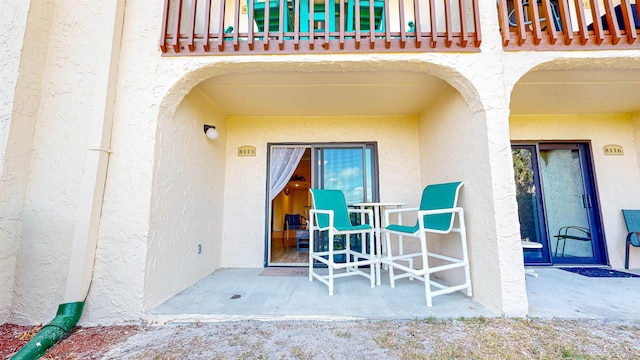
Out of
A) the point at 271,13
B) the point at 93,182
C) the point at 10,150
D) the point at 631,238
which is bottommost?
the point at 631,238

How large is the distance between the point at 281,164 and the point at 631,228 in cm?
487

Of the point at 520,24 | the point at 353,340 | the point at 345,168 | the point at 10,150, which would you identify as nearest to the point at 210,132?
the point at 10,150

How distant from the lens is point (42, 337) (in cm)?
171

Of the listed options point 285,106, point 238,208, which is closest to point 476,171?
point 285,106

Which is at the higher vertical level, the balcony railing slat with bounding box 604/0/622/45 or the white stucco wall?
the balcony railing slat with bounding box 604/0/622/45

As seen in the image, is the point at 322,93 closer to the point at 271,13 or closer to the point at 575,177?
the point at 271,13

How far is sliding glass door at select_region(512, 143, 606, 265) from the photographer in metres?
3.70

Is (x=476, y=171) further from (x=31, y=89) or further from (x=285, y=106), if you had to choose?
(x=31, y=89)

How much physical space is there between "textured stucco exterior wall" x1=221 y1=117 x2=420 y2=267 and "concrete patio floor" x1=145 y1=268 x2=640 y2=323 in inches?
27.9

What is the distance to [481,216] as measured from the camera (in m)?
2.25

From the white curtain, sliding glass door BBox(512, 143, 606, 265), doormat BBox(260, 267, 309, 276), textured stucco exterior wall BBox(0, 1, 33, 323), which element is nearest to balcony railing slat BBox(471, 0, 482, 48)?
sliding glass door BBox(512, 143, 606, 265)

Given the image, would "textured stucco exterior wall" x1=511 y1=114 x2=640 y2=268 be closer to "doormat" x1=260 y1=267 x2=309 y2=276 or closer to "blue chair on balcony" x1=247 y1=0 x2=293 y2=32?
"blue chair on balcony" x1=247 y1=0 x2=293 y2=32

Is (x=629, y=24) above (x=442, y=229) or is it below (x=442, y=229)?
above

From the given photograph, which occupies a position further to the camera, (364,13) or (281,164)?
(281,164)
